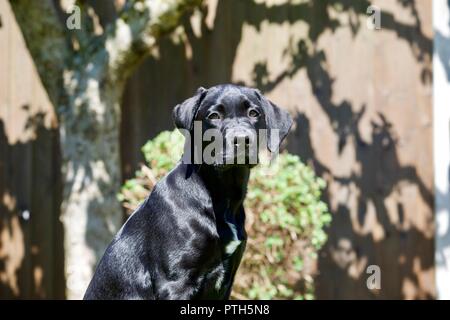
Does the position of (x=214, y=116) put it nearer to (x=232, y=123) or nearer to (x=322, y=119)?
(x=232, y=123)

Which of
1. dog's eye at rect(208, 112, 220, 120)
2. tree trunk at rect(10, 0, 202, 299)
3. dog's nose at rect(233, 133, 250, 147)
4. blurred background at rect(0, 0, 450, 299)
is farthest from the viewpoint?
blurred background at rect(0, 0, 450, 299)

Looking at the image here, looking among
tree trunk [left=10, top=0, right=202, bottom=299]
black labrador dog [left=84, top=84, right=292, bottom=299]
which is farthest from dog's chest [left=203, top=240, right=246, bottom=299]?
tree trunk [left=10, top=0, right=202, bottom=299]

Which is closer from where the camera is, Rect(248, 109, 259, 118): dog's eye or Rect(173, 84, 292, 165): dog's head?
Rect(173, 84, 292, 165): dog's head

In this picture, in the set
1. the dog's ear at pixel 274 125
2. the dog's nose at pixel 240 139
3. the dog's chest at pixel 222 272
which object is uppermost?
the dog's ear at pixel 274 125

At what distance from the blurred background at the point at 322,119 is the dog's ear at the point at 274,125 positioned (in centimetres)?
254

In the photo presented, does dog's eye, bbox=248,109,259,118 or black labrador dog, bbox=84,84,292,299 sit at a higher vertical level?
dog's eye, bbox=248,109,259,118

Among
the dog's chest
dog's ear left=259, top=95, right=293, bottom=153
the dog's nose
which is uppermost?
dog's ear left=259, top=95, right=293, bottom=153

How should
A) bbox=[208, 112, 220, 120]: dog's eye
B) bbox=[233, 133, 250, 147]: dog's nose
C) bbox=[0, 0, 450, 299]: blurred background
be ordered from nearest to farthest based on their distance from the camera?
bbox=[233, 133, 250, 147]: dog's nose < bbox=[208, 112, 220, 120]: dog's eye < bbox=[0, 0, 450, 299]: blurred background

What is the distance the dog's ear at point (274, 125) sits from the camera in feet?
12.8

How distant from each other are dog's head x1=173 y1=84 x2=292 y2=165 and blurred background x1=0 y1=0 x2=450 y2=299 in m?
2.57

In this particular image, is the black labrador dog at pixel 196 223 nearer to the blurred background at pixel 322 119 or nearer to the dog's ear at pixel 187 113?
the dog's ear at pixel 187 113

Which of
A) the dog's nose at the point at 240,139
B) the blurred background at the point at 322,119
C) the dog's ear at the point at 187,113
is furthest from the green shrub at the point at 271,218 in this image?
the dog's nose at the point at 240,139

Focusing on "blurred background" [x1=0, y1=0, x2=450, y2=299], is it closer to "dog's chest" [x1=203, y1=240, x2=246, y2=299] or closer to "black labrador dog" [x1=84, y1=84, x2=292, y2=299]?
"black labrador dog" [x1=84, y1=84, x2=292, y2=299]

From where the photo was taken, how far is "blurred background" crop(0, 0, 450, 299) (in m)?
6.39
